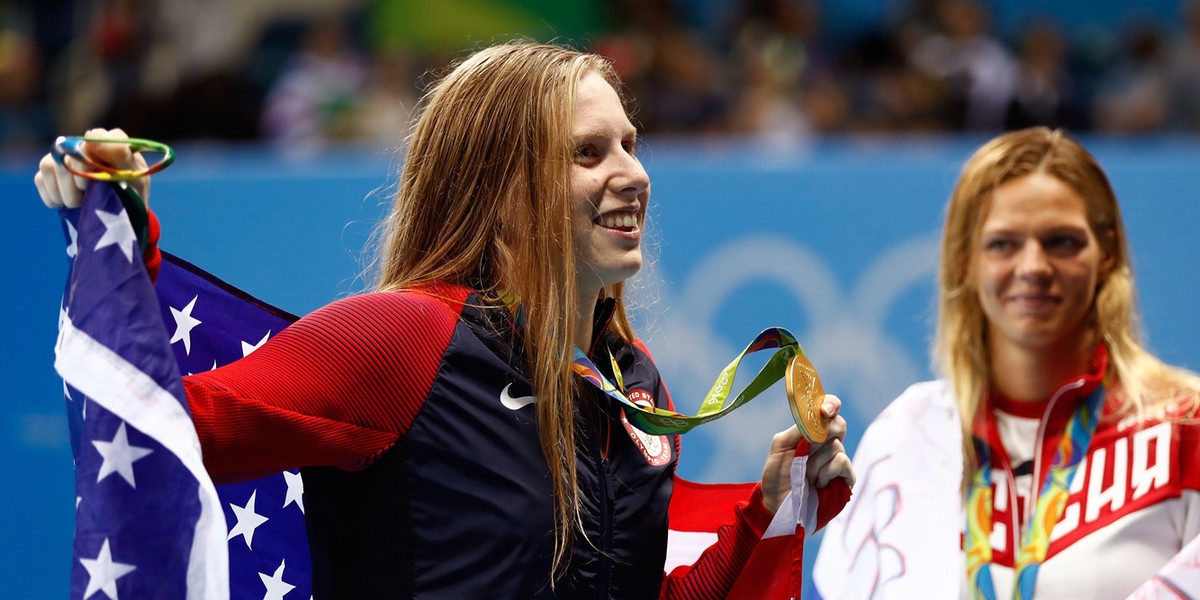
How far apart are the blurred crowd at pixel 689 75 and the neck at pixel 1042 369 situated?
10.2 feet

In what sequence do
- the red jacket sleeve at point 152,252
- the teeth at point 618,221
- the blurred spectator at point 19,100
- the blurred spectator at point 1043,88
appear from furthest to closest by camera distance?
the blurred spectator at point 19,100 < the blurred spectator at point 1043,88 < the teeth at point 618,221 < the red jacket sleeve at point 152,252

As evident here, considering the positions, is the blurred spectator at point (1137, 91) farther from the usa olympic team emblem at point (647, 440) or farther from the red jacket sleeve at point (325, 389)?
the red jacket sleeve at point (325, 389)

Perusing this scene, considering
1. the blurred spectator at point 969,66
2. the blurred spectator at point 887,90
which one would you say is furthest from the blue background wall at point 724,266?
the blurred spectator at point 969,66

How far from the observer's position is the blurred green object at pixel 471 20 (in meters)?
7.47

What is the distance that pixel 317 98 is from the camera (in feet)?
20.7

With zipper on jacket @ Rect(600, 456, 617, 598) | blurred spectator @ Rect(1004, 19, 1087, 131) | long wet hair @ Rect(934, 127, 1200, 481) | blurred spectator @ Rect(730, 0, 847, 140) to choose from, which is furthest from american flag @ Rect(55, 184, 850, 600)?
blurred spectator @ Rect(1004, 19, 1087, 131)

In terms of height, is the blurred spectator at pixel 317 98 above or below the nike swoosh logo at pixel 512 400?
above

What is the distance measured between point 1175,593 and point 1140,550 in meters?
0.14

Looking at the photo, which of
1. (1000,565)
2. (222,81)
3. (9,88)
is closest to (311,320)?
(1000,565)

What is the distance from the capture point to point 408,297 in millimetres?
1715

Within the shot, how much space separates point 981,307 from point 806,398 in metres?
1.01

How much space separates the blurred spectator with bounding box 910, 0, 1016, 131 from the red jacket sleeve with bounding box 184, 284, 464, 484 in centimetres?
462

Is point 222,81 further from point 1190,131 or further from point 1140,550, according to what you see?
point 1140,550

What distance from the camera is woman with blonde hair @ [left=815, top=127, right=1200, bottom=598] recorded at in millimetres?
2465
